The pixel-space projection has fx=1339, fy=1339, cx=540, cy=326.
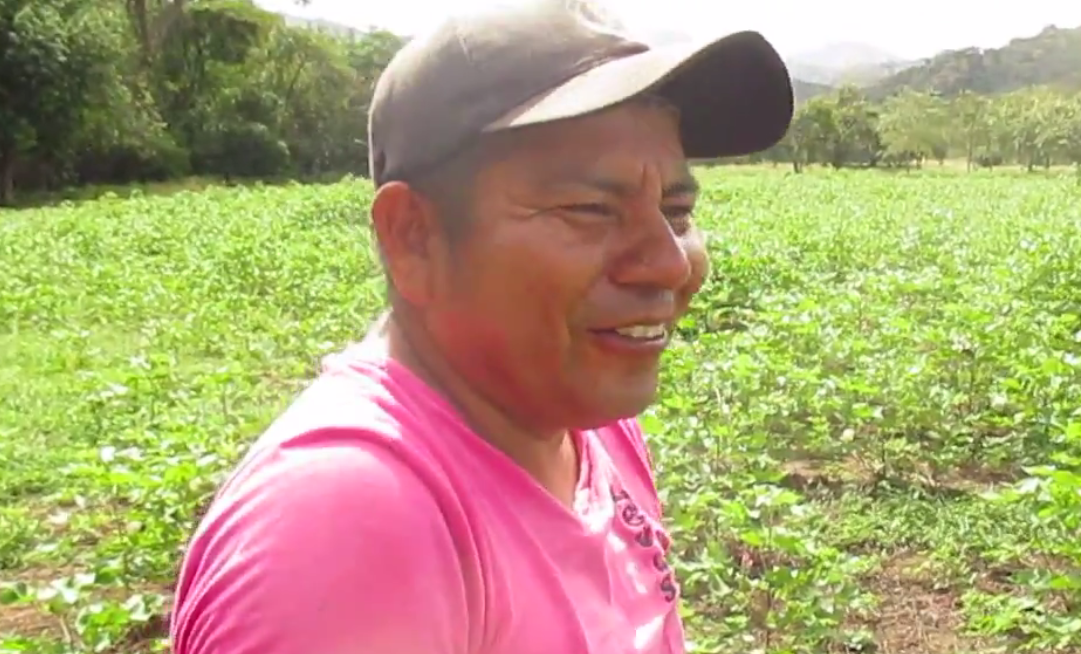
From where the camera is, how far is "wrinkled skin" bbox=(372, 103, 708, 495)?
3.36ft

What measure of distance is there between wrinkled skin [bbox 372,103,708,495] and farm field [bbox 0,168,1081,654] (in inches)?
58.4

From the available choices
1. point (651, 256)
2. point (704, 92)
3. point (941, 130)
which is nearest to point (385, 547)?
point (651, 256)

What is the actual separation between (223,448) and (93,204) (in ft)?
45.2

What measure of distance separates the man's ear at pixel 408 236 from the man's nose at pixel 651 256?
147 mm

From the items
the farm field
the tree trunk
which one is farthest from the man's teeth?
the tree trunk

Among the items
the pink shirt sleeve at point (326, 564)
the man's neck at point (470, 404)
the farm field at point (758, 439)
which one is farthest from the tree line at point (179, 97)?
the pink shirt sleeve at point (326, 564)

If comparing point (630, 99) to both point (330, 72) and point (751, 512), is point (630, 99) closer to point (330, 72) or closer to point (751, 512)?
point (751, 512)

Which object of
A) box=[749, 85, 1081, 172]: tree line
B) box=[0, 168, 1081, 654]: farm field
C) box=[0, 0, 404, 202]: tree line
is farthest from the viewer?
box=[749, 85, 1081, 172]: tree line

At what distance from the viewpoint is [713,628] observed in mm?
3080

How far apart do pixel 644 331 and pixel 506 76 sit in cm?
23

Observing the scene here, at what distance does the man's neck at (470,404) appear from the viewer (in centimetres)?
108

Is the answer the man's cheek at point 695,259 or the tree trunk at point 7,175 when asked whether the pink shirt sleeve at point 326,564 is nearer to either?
the man's cheek at point 695,259

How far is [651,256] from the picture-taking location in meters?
1.07

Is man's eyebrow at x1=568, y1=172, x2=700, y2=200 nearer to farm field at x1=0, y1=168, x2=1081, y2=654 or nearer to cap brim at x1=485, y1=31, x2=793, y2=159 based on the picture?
cap brim at x1=485, y1=31, x2=793, y2=159
